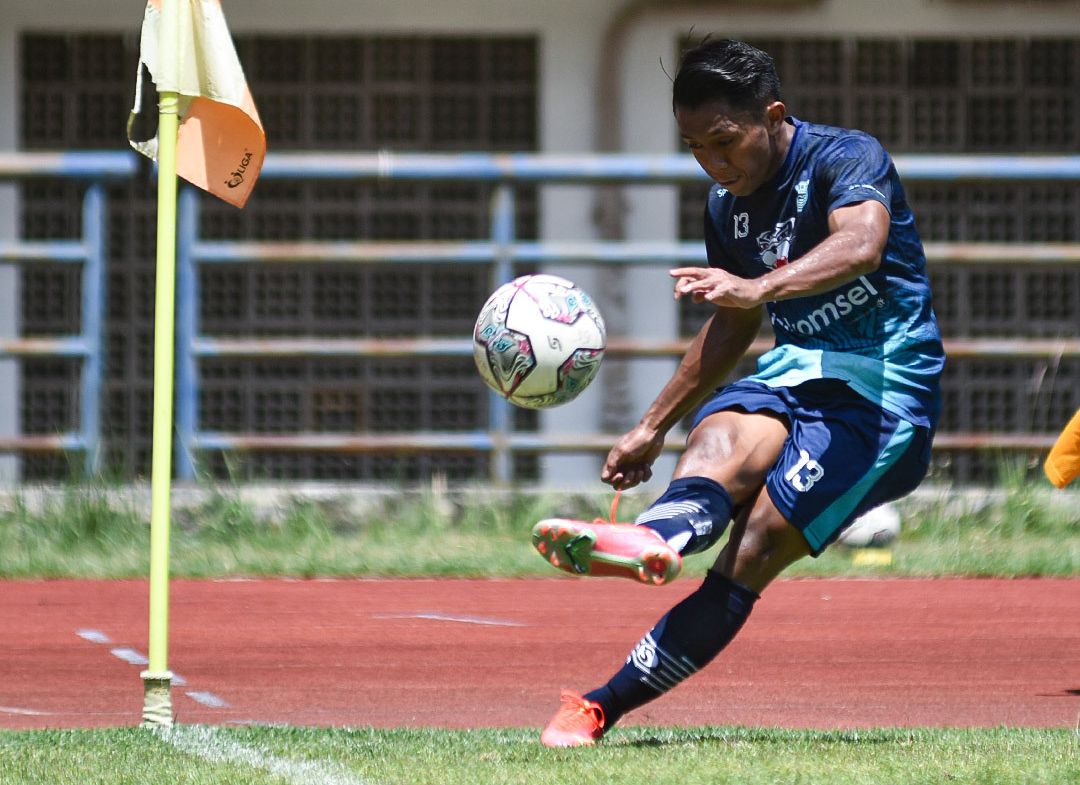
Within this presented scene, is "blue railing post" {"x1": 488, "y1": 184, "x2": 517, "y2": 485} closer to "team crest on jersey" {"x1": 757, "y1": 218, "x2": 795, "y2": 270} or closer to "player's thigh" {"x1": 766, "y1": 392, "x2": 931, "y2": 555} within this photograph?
"team crest on jersey" {"x1": 757, "y1": 218, "x2": 795, "y2": 270}

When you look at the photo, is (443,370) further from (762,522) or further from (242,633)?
(762,522)

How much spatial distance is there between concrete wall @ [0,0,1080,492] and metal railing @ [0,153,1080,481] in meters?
3.06

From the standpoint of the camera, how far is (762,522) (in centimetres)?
490

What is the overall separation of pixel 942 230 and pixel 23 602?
782 centimetres

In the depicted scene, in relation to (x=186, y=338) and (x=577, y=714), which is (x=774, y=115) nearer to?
(x=577, y=714)

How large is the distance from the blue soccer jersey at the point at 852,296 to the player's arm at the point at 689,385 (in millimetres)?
245

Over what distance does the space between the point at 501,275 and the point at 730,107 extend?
5083 mm

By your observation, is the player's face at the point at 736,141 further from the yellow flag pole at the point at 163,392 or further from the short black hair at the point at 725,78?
the yellow flag pole at the point at 163,392

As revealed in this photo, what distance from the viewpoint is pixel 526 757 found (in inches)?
183

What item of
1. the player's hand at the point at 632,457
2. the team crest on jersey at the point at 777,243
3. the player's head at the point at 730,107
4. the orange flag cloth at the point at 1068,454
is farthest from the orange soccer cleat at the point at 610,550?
the orange flag cloth at the point at 1068,454

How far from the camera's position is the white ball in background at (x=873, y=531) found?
31.3 feet

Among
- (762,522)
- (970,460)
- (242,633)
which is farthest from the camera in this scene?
(970,460)

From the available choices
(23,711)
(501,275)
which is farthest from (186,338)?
(23,711)

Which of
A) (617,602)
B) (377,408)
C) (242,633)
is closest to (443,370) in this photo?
(377,408)
